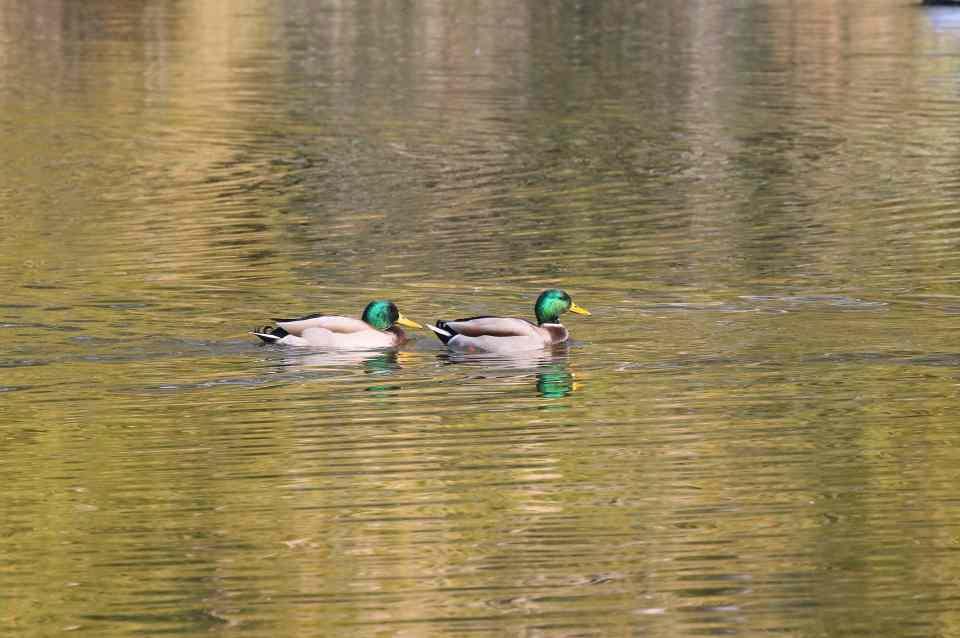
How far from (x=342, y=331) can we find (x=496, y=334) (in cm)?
129

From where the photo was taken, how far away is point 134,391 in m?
18.1

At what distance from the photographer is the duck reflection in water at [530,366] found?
18609 mm

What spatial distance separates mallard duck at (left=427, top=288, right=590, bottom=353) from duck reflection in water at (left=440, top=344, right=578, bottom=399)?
0.06 m

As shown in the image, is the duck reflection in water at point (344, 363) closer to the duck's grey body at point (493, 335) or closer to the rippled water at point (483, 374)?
the rippled water at point (483, 374)

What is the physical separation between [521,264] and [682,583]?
42.9ft

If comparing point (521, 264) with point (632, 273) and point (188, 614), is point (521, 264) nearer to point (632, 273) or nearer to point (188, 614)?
point (632, 273)

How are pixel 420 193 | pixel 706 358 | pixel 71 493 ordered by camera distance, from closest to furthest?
pixel 71 493, pixel 706 358, pixel 420 193

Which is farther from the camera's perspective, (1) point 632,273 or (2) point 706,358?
(1) point 632,273

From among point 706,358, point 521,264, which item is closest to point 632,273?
point 521,264

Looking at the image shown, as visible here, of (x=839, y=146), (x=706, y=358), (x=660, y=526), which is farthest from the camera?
(x=839, y=146)

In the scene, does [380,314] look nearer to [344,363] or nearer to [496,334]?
[344,363]

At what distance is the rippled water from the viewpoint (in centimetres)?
1232

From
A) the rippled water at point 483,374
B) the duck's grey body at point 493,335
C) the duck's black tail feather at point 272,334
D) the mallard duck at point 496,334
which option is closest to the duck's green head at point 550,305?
the mallard duck at point 496,334

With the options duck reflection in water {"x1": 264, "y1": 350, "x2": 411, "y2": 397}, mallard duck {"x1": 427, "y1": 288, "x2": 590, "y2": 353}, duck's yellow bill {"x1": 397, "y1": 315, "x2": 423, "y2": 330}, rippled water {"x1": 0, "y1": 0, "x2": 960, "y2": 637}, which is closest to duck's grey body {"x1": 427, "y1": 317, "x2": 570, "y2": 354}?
mallard duck {"x1": 427, "y1": 288, "x2": 590, "y2": 353}
